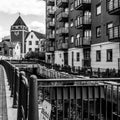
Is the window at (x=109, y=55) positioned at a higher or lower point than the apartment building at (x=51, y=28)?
lower

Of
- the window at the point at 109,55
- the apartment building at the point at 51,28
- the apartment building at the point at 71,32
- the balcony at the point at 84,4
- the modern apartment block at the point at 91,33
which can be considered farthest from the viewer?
the apartment building at the point at 51,28

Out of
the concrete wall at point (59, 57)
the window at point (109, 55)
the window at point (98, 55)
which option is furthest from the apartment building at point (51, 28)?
the window at point (109, 55)

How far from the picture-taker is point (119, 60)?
91.0ft

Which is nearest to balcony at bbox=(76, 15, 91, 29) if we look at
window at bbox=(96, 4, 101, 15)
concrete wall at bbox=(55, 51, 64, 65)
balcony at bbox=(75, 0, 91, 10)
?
balcony at bbox=(75, 0, 91, 10)

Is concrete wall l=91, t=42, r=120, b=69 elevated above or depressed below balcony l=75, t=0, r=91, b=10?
below

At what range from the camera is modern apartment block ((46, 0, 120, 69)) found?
2847cm

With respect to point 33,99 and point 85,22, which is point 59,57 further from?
point 33,99

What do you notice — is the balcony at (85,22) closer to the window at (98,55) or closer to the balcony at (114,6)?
the window at (98,55)

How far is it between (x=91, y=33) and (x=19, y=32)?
90684 millimetres

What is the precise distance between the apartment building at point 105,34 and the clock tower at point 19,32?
8403cm

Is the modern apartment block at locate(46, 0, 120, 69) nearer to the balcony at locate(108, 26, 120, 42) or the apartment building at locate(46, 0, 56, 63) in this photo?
the balcony at locate(108, 26, 120, 42)

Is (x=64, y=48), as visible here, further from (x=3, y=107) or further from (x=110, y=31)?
(x=3, y=107)

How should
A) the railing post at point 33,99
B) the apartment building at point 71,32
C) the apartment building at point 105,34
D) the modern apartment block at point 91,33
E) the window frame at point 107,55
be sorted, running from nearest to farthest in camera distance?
the railing post at point 33,99 → the apartment building at point 105,34 → the modern apartment block at point 91,33 → the window frame at point 107,55 → the apartment building at point 71,32

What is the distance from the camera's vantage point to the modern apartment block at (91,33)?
28.5 m
